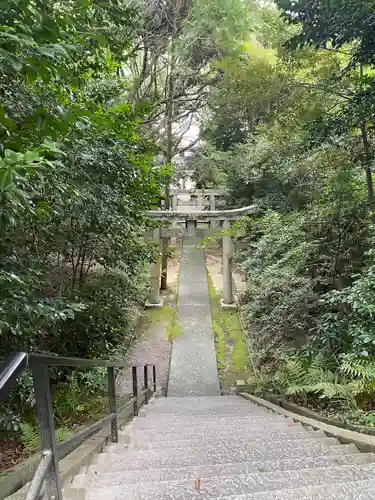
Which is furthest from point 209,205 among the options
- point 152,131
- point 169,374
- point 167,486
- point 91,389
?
point 167,486

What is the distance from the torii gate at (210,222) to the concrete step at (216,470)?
24.7 ft

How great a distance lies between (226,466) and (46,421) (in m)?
1.09

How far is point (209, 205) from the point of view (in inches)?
615

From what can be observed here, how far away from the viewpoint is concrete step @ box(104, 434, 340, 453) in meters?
2.37

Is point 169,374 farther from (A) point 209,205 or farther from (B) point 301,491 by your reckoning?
(A) point 209,205

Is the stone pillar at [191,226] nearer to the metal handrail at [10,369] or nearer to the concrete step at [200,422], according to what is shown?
the concrete step at [200,422]

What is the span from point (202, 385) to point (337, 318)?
154 inches

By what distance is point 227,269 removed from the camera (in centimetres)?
1079

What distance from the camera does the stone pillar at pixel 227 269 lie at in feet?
34.2

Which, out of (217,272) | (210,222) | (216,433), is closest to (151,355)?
(210,222)

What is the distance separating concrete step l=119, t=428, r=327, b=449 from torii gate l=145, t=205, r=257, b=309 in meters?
6.80

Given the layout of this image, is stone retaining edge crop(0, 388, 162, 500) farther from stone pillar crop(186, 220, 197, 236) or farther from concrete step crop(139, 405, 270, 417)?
stone pillar crop(186, 220, 197, 236)

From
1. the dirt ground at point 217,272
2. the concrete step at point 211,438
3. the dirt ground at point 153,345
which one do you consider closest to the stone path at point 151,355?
the dirt ground at point 153,345

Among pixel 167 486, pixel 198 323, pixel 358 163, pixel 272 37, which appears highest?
pixel 272 37
